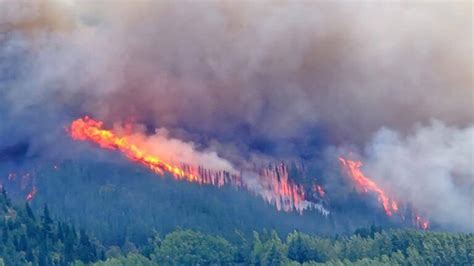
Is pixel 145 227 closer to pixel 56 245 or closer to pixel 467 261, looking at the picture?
pixel 56 245

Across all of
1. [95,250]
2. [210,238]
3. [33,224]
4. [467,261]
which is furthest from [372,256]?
[33,224]

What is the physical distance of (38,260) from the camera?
494 feet

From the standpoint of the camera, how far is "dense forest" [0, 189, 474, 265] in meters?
156

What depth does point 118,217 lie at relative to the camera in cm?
19900

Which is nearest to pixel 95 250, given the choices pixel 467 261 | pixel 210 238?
pixel 210 238

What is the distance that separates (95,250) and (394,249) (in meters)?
56.4

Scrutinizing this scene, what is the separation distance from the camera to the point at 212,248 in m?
171

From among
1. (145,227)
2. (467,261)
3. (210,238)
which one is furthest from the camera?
(145,227)

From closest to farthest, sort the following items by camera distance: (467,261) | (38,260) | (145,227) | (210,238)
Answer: (38,260) < (467,261) < (210,238) < (145,227)

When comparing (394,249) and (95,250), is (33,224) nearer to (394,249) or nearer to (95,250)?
(95,250)

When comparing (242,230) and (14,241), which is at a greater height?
(242,230)

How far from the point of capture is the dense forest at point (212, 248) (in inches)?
6152

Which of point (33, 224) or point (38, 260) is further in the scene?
point (33, 224)

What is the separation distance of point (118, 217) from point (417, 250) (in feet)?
234
